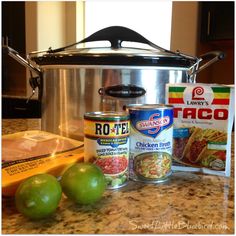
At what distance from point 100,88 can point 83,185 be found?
323 mm

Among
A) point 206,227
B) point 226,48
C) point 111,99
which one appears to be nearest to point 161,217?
point 206,227

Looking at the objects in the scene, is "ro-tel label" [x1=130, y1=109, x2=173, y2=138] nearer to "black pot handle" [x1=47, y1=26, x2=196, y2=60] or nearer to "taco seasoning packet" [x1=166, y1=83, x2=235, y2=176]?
"taco seasoning packet" [x1=166, y1=83, x2=235, y2=176]

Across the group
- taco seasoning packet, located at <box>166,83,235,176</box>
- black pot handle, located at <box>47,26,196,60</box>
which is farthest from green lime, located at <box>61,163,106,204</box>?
black pot handle, located at <box>47,26,196,60</box>

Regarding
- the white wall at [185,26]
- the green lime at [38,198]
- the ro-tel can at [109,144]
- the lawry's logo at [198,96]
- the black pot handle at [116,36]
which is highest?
the white wall at [185,26]

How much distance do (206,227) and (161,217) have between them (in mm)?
65

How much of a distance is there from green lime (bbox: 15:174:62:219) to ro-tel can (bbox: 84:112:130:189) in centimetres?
12

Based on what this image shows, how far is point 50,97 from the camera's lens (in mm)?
816

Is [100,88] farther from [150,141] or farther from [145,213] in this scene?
[145,213]

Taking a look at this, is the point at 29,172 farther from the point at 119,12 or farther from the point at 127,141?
the point at 119,12

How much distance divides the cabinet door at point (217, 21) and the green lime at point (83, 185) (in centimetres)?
178

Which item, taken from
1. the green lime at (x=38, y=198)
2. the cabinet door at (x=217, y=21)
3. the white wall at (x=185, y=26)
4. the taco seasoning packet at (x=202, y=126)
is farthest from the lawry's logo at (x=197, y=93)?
the white wall at (x=185, y=26)

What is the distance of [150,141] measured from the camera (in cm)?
60

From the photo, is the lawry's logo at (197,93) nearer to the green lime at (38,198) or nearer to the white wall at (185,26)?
the green lime at (38,198)

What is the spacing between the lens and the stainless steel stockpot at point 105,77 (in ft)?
2.42
